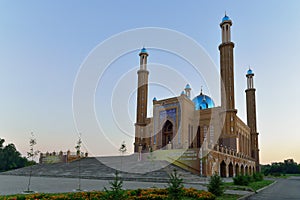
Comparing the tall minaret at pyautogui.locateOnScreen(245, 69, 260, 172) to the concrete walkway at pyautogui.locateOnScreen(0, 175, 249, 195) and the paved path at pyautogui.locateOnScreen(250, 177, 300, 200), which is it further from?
the concrete walkway at pyautogui.locateOnScreen(0, 175, 249, 195)

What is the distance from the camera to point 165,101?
3934 cm

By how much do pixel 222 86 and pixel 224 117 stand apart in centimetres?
477

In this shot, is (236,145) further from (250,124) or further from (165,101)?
(250,124)

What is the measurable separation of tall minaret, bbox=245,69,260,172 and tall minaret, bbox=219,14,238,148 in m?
14.5

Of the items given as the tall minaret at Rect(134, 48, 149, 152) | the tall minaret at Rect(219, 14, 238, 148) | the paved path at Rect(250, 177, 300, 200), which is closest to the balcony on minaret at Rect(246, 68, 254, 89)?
the tall minaret at Rect(219, 14, 238, 148)

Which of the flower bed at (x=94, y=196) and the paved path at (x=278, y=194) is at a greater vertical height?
the flower bed at (x=94, y=196)

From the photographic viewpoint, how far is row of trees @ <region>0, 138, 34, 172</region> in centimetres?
4464

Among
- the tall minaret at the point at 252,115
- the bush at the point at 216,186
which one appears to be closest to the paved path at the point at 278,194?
the bush at the point at 216,186

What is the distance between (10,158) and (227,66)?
127ft

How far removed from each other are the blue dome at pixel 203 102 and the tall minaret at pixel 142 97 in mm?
8795

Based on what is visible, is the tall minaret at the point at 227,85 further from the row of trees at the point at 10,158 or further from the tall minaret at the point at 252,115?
the row of trees at the point at 10,158

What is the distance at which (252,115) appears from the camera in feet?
162

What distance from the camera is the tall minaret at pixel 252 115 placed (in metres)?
47.6

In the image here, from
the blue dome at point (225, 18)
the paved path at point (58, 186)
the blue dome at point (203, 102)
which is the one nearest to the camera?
the paved path at point (58, 186)
